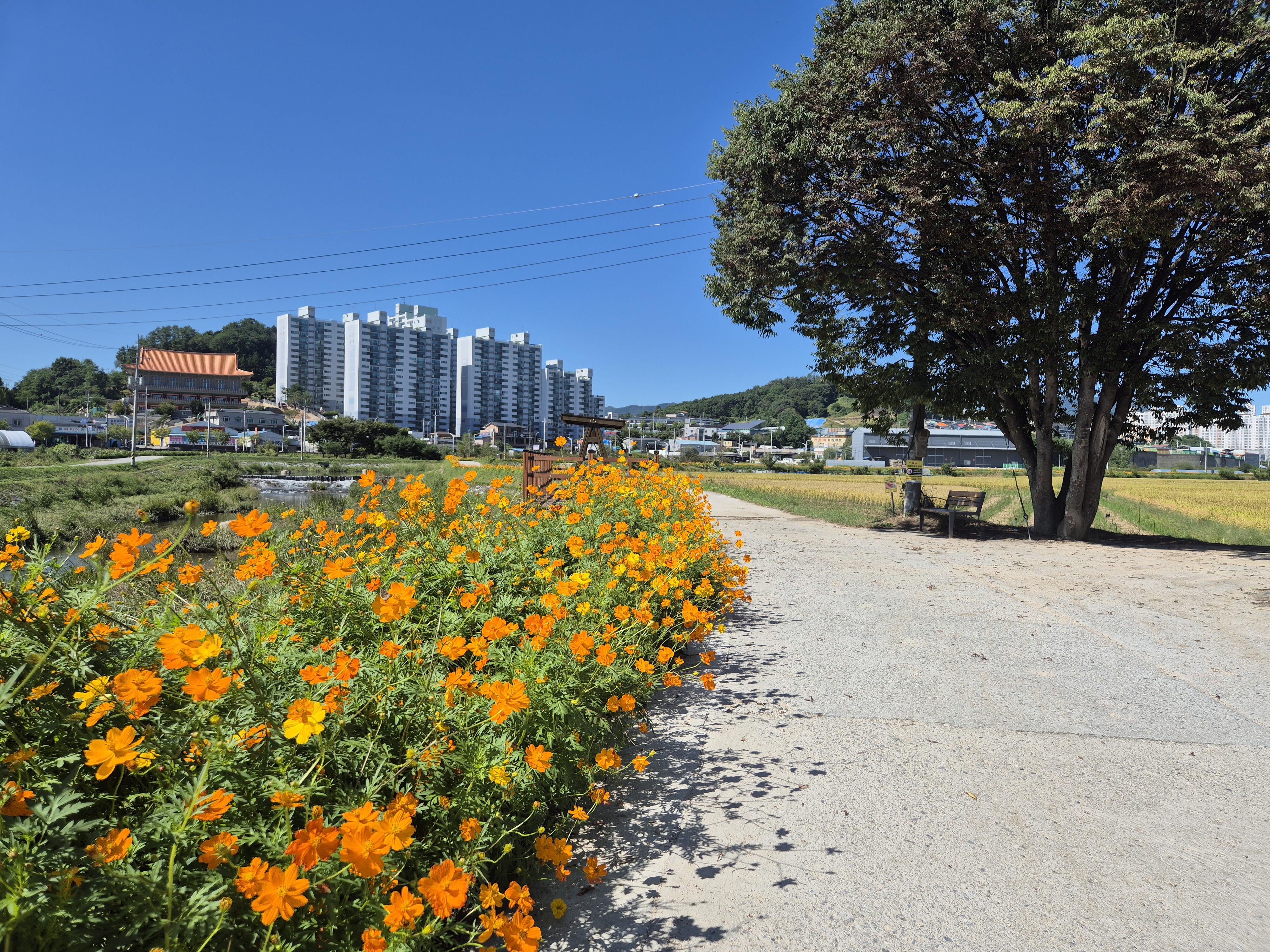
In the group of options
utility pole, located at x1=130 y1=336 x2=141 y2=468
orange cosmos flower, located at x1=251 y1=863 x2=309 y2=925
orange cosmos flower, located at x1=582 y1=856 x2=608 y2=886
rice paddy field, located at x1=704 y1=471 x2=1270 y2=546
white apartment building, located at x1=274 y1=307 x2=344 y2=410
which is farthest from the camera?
white apartment building, located at x1=274 y1=307 x2=344 y2=410

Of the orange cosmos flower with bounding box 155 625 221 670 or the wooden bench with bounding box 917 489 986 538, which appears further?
the wooden bench with bounding box 917 489 986 538

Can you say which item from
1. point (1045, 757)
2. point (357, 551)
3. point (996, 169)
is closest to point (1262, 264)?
point (996, 169)

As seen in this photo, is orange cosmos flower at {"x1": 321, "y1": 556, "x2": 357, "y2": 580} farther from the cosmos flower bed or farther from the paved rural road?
the paved rural road

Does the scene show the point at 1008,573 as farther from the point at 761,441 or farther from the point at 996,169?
the point at 761,441

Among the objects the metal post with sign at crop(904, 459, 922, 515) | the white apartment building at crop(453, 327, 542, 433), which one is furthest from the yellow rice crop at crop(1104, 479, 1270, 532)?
the white apartment building at crop(453, 327, 542, 433)

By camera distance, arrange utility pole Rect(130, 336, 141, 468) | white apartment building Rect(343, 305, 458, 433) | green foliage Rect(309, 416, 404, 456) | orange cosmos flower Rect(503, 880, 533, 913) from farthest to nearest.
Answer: white apartment building Rect(343, 305, 458, 433), green foliage Rect(309, 416, 404, 456), utility pole Rect(130, 336, 141, 468), orange cosmos flower Rect(503, 880, 533, 913)

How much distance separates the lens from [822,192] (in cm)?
1215

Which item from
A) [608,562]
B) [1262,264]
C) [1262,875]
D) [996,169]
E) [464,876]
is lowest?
[1262,875]

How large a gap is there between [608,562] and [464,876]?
2.46 metres

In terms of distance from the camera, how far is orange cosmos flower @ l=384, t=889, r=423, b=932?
125 centimetres

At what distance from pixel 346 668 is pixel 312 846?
50 cm

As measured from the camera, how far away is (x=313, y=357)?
120 meters

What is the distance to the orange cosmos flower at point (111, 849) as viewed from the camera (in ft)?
3.79

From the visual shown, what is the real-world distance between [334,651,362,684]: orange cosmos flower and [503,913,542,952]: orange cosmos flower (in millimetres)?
640
